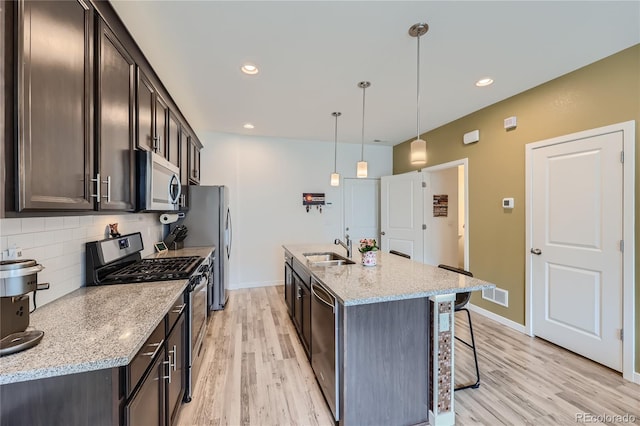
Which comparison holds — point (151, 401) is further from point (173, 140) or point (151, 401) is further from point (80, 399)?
point (173, 140)

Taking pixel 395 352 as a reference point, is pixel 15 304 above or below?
above

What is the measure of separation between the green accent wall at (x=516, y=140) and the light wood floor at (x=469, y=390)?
42 cm

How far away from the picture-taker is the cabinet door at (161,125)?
2.33 meters

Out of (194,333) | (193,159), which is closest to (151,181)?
(194,333)

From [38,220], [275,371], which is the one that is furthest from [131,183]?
[275,371]

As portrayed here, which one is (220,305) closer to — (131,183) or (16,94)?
(131,183)

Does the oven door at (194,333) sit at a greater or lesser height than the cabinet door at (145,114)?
lesser

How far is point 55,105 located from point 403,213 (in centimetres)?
454

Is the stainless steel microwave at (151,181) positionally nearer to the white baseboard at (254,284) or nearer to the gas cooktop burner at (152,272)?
the gas cooktop burner at (152,272)

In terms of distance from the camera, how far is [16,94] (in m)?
0.92

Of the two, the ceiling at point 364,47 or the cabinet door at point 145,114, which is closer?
the ceiling at point 364,47

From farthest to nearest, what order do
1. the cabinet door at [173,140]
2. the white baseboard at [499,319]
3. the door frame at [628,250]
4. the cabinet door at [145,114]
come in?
the white baseboard at [499,319], the cabinet door at [173,140], the door frame at [628,250], the cabinet door at [145,114]

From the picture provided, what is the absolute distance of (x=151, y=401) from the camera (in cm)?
125

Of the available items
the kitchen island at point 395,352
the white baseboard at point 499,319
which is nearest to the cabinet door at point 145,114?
the kitchen island at point 395,352
